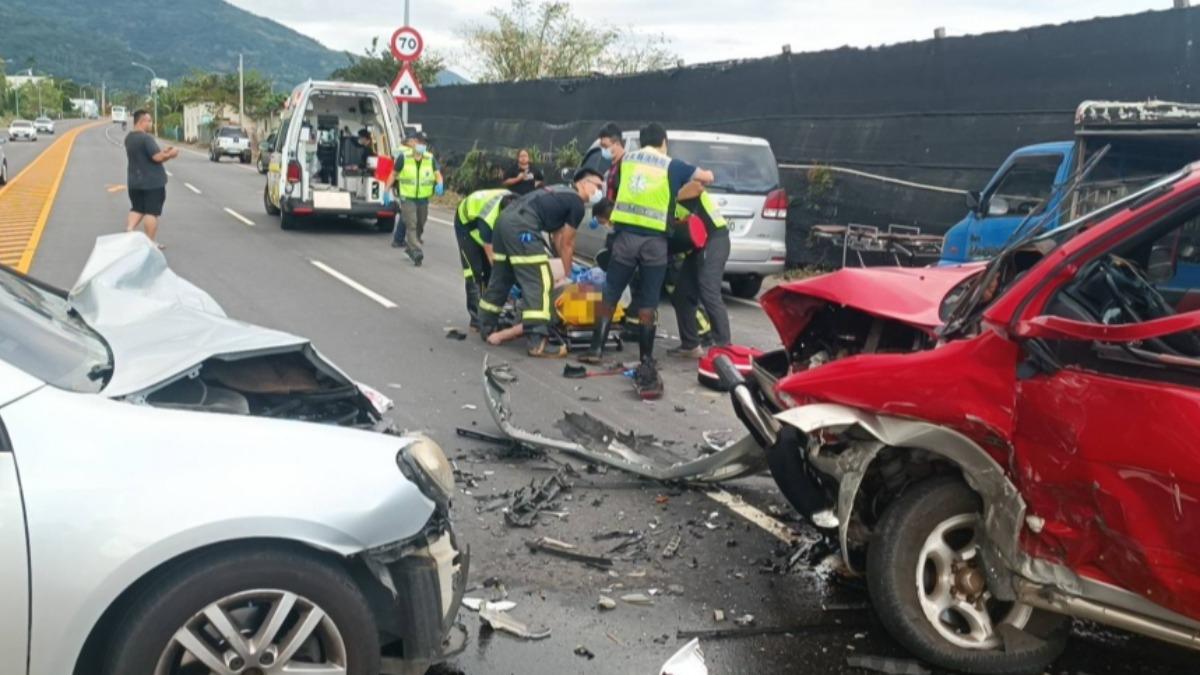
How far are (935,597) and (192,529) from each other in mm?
2481

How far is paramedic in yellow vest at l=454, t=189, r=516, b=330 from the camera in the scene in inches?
344

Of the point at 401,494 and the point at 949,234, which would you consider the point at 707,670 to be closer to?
the point at 401,494

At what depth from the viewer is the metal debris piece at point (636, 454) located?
4.89 metres

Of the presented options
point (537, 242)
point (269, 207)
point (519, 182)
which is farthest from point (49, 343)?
point (269, 207)

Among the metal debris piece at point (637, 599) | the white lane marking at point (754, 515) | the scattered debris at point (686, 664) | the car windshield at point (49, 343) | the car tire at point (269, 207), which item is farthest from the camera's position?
the car tire at point (269, 207)

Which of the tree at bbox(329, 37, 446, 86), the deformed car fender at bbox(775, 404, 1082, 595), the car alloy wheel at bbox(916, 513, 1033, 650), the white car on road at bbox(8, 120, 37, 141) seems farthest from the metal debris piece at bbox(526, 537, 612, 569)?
the white car on road at bbox(8, 120, 37, 141)

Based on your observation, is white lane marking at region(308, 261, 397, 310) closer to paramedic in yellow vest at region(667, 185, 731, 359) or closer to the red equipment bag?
paramedic in yellow vest at region(667, 185, 731, 359)

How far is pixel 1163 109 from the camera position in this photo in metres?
8.11

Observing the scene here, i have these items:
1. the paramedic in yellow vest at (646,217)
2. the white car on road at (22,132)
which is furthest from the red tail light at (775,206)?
the white car on road at (22,132)

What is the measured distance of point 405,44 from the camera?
1880 centimetres

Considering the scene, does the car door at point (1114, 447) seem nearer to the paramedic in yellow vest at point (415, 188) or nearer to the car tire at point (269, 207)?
the paramedic in yellow vest at point (415, 188)

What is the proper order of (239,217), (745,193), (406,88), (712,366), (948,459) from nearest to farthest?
(948,459) < (712,366) < (745,193) < (239,217) < (406,88)

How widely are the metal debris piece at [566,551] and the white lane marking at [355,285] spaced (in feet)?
20.1

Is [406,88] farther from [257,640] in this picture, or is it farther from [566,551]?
[257,640]
